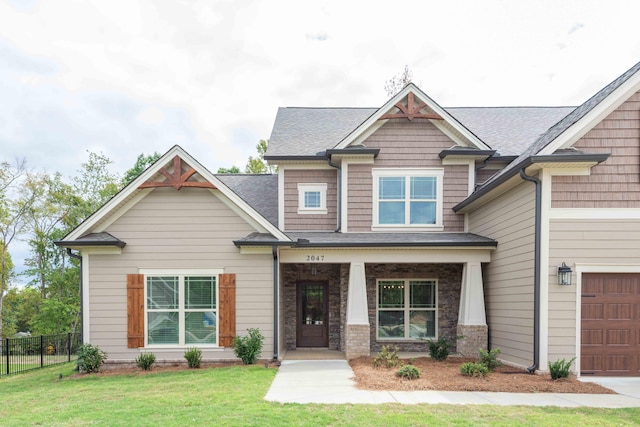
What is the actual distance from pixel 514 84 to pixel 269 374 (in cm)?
2124

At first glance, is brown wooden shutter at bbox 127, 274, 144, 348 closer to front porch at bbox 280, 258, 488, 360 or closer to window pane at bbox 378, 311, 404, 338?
front porch at bbox 280, 258, 488, 360

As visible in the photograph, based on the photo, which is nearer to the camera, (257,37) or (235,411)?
(235,411)

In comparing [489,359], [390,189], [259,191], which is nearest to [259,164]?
[259,191]

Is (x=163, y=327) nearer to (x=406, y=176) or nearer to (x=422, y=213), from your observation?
(x=422, y=213)

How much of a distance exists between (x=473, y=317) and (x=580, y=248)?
10.5ft

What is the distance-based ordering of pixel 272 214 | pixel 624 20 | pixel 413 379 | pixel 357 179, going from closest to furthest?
pixel 413 379, pixel 624 20, pixel 357 179, pixel 272 214

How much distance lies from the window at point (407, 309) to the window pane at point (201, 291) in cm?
484

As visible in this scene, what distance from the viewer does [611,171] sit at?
8.71 metres

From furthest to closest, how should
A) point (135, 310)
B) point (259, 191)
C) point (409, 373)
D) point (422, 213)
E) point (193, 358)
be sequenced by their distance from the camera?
point (259, 191)
point (422, 213)
point (135, 310)
point (193, 358)
point (409, 373)

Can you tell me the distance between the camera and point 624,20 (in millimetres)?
10758

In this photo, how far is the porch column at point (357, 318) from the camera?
10.7 m

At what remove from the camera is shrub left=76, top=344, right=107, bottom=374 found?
980cm

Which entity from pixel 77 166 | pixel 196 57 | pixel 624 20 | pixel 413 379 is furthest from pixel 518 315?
pixel 77 166

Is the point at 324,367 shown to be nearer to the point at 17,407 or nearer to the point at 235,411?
the point at 235,411
